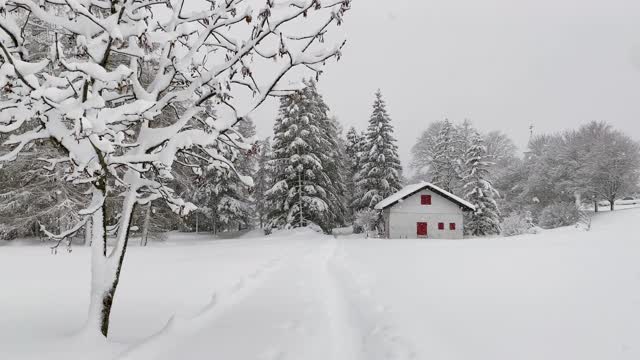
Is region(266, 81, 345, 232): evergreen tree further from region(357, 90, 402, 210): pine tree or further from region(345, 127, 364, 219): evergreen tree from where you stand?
region(345, 127, 364, 219): evergreen tree

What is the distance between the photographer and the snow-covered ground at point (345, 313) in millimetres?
4902

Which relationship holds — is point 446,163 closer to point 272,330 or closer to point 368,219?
point 368,219

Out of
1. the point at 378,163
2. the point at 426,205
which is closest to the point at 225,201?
the point at 378,163

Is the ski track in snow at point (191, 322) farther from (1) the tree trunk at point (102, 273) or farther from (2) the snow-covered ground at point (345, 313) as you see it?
(1) the tree trunk at point (102, 273)

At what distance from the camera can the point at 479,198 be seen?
41.2 metres

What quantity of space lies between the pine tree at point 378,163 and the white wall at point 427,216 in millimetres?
4227

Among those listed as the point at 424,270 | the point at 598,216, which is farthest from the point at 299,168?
the point at 598,216

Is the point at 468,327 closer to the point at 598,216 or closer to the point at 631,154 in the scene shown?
the point at 598,216

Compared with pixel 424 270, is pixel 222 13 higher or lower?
higher

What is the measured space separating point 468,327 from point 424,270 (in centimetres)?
645

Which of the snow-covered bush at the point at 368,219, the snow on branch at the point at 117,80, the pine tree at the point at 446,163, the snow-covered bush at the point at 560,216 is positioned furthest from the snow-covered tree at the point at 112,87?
the pine tree at the point at 446,163

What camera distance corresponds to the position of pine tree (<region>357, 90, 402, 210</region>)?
138ft

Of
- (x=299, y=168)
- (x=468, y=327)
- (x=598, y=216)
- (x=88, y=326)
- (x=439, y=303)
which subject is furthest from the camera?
(x=598, y=216)

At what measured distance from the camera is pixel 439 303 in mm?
7488
